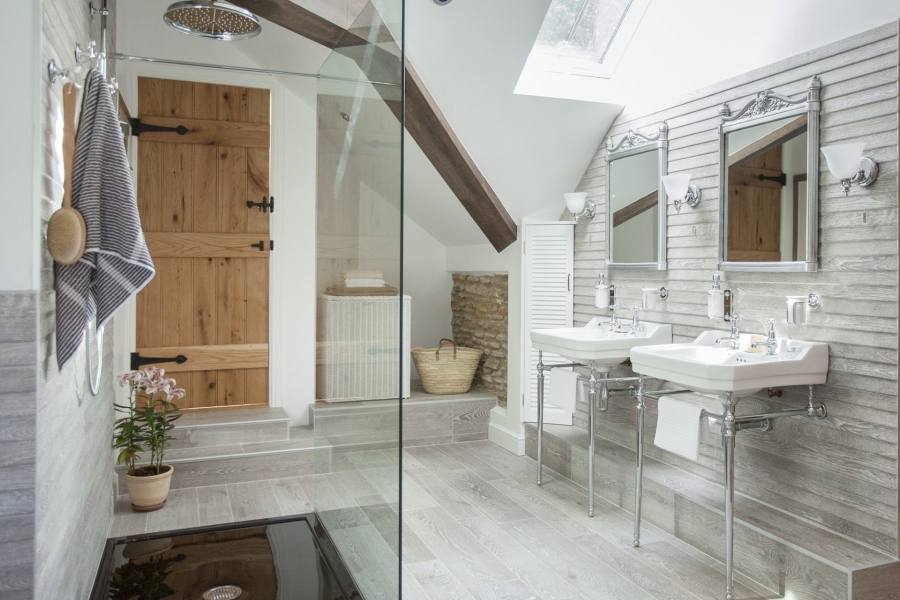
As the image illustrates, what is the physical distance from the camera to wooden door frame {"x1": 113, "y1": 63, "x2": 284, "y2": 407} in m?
4.37

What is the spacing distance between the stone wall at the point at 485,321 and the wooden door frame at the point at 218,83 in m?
1.51

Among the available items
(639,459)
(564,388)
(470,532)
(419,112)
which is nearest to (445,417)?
(564,388)

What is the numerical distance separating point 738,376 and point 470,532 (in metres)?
1.43

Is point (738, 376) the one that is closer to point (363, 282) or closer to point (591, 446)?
point (591, 446)

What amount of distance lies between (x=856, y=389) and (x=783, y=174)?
917mm

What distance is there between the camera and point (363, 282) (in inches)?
93.4

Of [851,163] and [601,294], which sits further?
[601,294]

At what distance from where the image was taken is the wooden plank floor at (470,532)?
7.80 ft

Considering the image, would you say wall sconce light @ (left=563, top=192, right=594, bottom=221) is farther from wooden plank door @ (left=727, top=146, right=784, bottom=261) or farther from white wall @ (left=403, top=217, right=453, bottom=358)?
white wall @ (left=403, top=217, right=453, bottom=358)

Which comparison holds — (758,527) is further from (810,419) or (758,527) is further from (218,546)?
(218,546)

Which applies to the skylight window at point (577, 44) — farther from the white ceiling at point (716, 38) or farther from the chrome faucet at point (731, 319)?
the chrome faucet at point (731, 319)

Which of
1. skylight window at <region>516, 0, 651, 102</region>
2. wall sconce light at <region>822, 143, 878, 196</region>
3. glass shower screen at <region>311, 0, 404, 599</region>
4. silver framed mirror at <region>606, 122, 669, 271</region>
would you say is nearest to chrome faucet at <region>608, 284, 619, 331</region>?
silver framed mirror at <region>606, 122, 669, 271</region>

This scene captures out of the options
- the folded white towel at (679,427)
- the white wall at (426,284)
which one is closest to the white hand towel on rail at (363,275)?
the folded white towel at (679,427)

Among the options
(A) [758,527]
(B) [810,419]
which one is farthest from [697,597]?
(B) [810,419]
